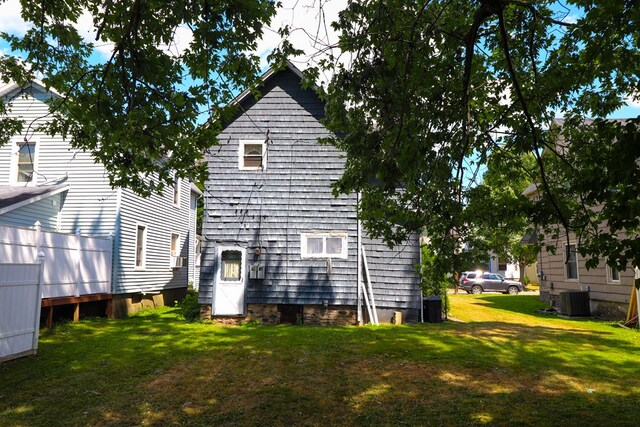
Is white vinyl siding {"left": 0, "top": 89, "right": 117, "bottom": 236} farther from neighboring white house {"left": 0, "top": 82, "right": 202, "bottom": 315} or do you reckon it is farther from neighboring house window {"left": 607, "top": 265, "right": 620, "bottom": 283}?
neighboring house window {"left": 607, "top": 265, "right": 620, "bottom": 283}

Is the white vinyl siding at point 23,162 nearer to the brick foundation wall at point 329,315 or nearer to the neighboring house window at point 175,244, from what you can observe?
the neighboring house window at point 175,244

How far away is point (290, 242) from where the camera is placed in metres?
14.5

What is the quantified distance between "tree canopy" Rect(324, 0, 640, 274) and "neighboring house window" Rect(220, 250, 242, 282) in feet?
25.6

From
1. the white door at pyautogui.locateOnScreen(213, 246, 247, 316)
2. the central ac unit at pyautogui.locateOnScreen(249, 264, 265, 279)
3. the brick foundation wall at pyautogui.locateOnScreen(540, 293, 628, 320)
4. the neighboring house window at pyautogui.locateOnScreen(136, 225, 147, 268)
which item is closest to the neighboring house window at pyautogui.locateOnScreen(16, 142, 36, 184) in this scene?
the neighboring house window at pyautogui.locateOnScreen(136, 225, 147, 268)

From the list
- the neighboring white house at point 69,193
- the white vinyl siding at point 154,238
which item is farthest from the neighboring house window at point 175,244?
the neighboring white house at point 69,193

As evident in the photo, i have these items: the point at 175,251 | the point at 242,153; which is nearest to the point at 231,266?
the point at 242,153

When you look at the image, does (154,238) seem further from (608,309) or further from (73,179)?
(608,309)

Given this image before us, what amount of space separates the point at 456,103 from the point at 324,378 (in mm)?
5002

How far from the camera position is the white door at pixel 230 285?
47.2 feet

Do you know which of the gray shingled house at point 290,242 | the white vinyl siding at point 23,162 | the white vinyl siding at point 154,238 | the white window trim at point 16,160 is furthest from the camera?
the white vinyl siding at point 154,238

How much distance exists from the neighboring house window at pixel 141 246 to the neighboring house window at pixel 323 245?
7.29 meters

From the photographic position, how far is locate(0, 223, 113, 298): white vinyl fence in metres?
11.2

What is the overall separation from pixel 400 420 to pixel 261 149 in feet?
35.1

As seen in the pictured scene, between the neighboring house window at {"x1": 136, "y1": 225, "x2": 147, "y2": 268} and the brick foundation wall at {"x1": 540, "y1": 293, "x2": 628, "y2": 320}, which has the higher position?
the neighboring house window at {"x1": 136, "y1": 225, "x2": 147, "y2": 268}
